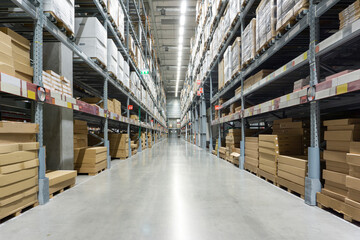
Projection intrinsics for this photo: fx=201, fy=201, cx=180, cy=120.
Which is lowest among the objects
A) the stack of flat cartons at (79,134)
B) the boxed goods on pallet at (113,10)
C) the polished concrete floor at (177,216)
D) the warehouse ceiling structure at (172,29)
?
the polished concrete floor at (177,216)

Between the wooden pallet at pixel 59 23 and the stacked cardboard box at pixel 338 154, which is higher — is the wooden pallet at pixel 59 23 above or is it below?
above

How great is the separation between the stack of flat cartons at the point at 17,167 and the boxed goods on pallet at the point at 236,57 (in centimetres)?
510

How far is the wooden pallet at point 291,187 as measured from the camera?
10.3 feet

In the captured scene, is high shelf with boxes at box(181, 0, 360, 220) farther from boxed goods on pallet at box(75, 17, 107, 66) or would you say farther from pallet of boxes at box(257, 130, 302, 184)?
boxed goods on pallet at box(75, 17, 107, 66)

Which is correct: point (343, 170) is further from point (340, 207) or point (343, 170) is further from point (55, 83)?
point (55, 83)

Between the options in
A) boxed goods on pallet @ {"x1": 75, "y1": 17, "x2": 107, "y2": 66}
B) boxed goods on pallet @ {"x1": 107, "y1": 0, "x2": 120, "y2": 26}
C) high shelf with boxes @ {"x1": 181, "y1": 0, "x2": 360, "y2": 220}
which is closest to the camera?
high shelf with boxes @ {"x1": 181, "y1": 0, "x2": 360, "y2": 220}

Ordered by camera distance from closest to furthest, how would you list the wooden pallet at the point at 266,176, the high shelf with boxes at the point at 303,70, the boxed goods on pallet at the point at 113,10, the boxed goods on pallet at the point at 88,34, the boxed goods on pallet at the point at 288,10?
the high shelf with boxes at the point at 303,70 → the boxed goods on pallet at the point at 288,10 → the wooden pallet at the point at 266,176 → the boxed goods on pallet at the point at 88,34 → the boxed goods on pallet at the point at 113,10

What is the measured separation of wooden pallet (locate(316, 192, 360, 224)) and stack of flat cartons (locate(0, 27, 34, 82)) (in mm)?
4381

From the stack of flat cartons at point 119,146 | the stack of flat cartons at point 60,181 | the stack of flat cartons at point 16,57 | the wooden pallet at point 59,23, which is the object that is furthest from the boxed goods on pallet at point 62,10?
the stack of flat cartons at point 119,146

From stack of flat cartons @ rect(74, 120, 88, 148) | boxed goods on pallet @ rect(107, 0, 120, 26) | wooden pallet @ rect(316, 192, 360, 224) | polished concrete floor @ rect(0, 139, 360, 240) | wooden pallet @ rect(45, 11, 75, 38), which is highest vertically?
boxed goods on pallet @ rect(107, 0, 120, 26)

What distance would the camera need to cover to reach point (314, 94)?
286 cm

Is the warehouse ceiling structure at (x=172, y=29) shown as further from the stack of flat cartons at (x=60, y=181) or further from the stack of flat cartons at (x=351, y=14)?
the stack of flat cartons at (x=60, y=181)

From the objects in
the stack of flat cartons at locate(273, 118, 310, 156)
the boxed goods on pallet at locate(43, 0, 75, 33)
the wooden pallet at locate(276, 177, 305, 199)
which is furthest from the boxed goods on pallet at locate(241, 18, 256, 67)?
the boxed goods on pallet at locate(43, 0, 75, 33)

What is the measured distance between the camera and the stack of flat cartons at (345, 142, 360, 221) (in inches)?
87.9
